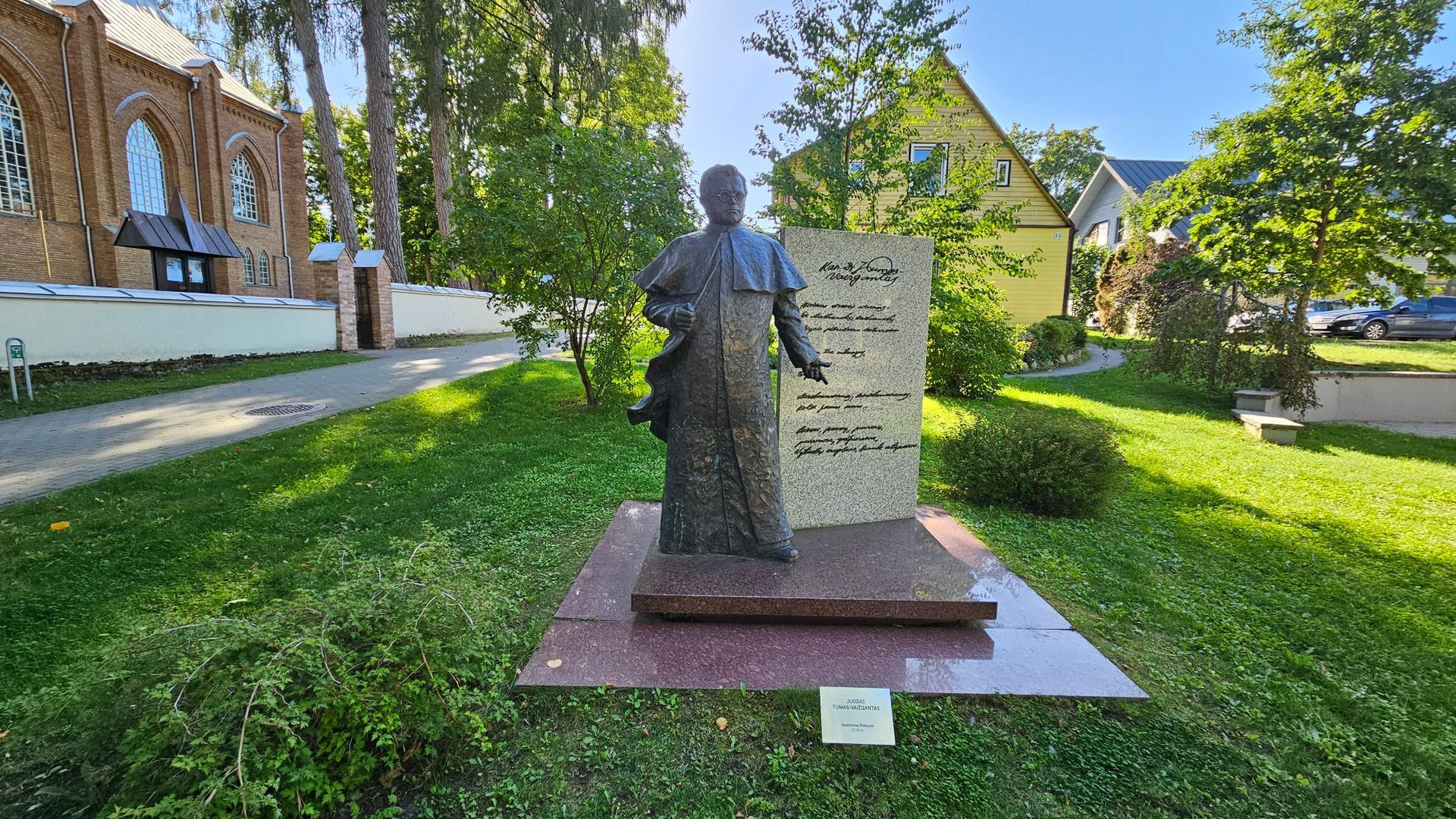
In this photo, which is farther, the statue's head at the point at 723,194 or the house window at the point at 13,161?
the house window at the point at 13,161

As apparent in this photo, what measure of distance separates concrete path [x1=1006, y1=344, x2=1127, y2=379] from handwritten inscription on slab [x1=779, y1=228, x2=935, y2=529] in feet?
38.6

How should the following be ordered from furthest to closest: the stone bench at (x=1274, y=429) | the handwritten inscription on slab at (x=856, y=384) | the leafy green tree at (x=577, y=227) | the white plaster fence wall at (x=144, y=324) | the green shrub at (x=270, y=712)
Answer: the white plaster fence wall at (x=144, y=324) → the stone bench at (x=1274, y=429) → the leafy green tree at (x=577, y=227) → the handwritten inscription on slab at (x=856, y=384) → the green shrub at (x=270, y=712)

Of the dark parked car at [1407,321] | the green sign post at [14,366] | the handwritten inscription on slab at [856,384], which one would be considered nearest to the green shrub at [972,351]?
the handwritten inscription on slab at [856,384]

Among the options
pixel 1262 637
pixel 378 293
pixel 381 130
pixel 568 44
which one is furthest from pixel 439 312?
pixel 1262 637

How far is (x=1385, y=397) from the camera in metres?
10.9

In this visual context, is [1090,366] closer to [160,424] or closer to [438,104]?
[160,424]

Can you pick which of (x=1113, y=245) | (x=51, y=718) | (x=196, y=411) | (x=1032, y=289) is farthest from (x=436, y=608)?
(x=1113, y=245)

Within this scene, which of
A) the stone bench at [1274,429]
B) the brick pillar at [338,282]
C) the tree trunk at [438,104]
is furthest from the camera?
the tree trunk at [438,104]

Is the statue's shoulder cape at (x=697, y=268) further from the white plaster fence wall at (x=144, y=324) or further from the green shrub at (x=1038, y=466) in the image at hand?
the white plaster fence wall at (x=144, y=324)

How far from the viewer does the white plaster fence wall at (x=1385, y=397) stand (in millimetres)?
10836

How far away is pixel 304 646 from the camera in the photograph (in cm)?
210

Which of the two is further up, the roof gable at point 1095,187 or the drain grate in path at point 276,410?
the roof gable at point 1095,187

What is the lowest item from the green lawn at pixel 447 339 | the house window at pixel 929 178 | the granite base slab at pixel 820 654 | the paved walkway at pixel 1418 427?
the paved walkway at pixel 1418 427

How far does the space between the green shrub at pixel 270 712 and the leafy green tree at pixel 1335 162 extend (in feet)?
43.5
